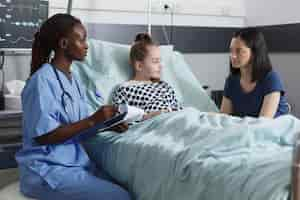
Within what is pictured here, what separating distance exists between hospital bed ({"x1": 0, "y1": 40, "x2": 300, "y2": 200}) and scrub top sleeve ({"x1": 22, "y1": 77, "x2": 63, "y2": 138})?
0.33m

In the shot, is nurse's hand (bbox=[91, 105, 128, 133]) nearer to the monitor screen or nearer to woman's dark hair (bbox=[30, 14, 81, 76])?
woman's dark hair (bbox=[30, 14, 81, 76])

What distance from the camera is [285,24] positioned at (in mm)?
3555

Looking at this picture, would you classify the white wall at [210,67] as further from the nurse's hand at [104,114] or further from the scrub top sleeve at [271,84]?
the nurse's hand at [104,114]

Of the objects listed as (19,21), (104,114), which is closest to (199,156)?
(104,114)

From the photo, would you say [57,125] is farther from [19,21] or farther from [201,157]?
[19,21]

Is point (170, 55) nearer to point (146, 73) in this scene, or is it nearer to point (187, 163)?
point (146, 73)

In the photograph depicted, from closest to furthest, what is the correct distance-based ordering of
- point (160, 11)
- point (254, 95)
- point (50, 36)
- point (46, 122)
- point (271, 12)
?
1. point (46, 122)
2. point (50, 36)
3. point (254, 95)
4. point (160, 11)
5. point (271, 12)

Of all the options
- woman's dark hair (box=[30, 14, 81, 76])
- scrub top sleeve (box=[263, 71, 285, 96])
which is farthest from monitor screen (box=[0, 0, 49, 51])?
scrub top sleeve (box=[263, 71, 285, 96])

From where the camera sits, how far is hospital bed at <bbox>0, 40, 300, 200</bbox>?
1.45 m

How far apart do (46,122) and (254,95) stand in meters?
1.31

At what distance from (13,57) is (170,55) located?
0.95 meters

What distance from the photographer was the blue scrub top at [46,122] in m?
1.85

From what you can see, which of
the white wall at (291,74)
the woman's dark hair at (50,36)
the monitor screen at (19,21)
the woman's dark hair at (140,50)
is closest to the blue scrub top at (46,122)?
the woman's dark hair at (50,36)

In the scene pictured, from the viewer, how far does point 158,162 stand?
5.97ft
